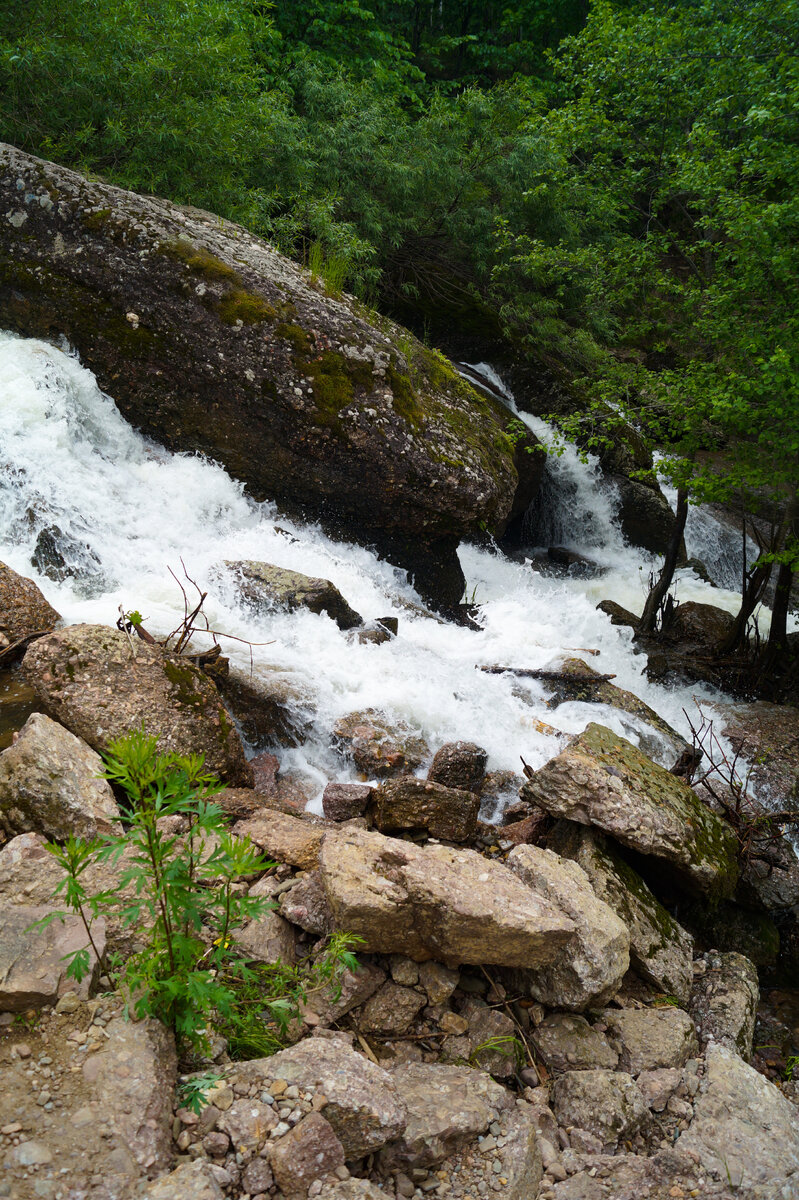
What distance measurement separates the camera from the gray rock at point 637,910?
3.55 meters

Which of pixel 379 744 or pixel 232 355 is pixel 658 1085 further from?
pixel 232 355

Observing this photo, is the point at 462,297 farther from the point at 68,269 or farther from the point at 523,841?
the point at 523,841

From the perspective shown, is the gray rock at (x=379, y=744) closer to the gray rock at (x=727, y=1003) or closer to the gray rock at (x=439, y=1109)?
the gray rock at (x=727, y=1003)

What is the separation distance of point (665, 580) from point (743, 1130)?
6539mm

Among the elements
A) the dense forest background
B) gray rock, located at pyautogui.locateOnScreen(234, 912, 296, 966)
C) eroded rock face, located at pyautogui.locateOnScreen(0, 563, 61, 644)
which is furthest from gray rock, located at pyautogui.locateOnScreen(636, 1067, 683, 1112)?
the dense forest background

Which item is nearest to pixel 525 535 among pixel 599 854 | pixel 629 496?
pixel 629 496

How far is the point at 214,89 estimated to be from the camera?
8500 millimetres

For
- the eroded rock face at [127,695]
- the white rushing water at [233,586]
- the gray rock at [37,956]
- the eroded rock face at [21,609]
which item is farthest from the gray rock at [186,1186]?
the eroded rock face at [21,609]

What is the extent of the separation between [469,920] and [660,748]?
385 cm

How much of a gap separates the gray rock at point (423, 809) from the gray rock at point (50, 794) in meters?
1.43

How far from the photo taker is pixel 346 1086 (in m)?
2.16

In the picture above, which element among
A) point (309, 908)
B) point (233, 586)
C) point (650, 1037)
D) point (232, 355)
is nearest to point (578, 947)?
point (650, 1037)

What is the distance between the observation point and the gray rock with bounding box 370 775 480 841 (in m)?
3.98

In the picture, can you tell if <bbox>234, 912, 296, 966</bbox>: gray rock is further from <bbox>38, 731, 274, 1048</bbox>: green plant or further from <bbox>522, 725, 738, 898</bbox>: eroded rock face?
<bbox>522, 725, 738, 898</bbox>: eroded rock face
